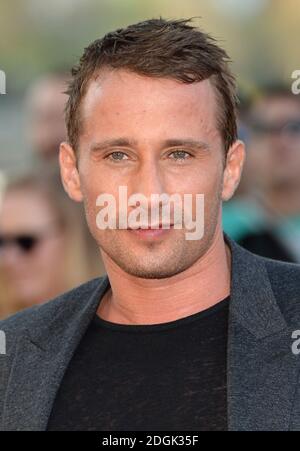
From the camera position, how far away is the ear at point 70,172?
3.98 m

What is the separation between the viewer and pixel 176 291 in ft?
12.2

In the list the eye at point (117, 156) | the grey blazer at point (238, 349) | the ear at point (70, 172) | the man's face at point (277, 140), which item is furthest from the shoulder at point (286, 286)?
the man's face at point (277, 140)

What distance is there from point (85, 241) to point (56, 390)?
296 centimetres

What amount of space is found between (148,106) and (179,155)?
20 centimetres

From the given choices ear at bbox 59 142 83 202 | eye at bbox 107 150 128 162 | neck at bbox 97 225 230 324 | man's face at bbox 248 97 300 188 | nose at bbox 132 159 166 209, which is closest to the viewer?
nose at bbox 132 159 166 209

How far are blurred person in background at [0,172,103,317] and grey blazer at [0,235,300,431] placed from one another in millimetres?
2389

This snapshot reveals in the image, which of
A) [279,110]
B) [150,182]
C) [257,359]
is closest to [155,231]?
[150,182]

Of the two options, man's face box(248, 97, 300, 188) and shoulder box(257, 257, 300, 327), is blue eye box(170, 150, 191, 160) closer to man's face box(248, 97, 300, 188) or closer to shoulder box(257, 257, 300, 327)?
shoulder box(257, 257, 300, 327)

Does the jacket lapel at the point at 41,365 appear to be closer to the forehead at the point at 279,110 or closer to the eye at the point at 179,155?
the eye at the point at 179,155

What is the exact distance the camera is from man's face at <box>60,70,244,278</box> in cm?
351

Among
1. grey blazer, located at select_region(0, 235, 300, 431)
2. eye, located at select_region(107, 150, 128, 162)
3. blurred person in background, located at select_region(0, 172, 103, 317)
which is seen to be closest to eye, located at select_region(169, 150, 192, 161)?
eye, located at select_region(107, 150, 128, 162)

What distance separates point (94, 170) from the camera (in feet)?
12.2

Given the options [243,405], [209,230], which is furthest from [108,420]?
[209,230]
